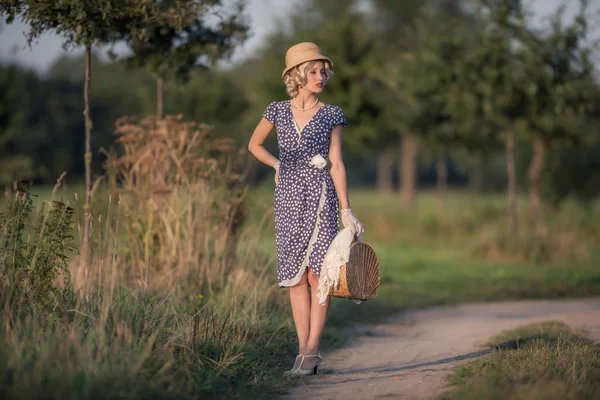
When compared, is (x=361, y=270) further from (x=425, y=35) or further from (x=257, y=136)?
(x=425, y=35)

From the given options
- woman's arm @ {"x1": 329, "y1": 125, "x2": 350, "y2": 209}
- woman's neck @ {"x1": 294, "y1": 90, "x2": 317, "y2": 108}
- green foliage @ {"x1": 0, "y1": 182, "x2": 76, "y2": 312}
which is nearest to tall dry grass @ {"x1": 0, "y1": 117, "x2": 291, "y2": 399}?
green foliage @ {"x1": 0, "y1": 182, "x2": 76, "y2": 312}

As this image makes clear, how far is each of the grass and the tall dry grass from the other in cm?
129

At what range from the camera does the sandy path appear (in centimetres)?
520

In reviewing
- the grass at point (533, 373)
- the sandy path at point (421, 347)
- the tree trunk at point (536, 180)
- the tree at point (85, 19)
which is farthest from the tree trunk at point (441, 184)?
the grass at point (533, 373)

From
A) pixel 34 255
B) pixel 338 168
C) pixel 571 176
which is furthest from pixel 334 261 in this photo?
pixel 571 176

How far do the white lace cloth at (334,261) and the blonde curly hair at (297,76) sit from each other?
1097 mm

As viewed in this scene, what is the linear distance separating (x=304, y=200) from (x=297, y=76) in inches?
34.9

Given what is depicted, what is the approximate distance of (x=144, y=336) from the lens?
4.95m

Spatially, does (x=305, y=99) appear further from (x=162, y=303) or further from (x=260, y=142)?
(x=162, y=303)

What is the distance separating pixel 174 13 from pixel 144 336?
3902mm

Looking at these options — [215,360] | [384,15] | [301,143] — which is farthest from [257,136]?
[384,15]

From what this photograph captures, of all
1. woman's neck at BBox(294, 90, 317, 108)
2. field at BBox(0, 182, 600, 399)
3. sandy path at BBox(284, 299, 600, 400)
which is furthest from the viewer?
woman's neck at BBox(294, 90, 317, 108)

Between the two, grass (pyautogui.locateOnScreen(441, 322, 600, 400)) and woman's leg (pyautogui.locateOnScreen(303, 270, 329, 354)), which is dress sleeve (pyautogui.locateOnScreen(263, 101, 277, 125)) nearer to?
woman's leg (pyautogui.locateOnScreen(303, 270, 329, 354))

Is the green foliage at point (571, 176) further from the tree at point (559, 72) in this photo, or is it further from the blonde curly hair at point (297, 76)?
the blonde curly hair at point (297, 76)
